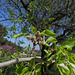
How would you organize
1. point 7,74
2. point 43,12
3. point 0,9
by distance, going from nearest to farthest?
point 43,12 < point 0,9 < point 7,74

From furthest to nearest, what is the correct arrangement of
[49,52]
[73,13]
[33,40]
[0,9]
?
1. [0,9]
2. [73,13]
3. [49,52]
4. [33,40]

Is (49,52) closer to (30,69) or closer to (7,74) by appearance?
(30,69)

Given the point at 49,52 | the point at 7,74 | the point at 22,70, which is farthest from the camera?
the point at 7,74

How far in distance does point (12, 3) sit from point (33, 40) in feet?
8.25

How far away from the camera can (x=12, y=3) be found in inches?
101

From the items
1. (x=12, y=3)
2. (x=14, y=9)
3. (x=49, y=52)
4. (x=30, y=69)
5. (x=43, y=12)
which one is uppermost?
(x=12, y=3)

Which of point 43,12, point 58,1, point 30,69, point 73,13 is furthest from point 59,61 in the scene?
point 58,1

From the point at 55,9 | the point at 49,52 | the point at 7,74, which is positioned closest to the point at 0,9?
the point at 55,9

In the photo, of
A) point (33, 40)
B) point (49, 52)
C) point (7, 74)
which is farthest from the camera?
point (7, 74)

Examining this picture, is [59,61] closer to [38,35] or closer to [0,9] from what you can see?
[38,35]

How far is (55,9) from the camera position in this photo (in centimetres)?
266

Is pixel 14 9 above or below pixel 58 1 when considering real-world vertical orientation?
below

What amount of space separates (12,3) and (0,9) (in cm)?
51

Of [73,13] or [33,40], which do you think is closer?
[33,40]
